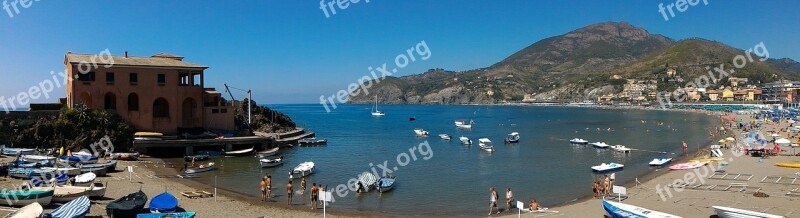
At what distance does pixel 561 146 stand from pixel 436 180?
1150 inches

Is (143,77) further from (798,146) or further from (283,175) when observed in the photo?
(798,146)

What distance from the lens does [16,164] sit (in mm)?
31062

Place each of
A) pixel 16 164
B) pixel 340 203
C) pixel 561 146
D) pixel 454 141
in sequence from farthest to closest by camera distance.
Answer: pixel 454 141
pixel 561 146
pixel 16 164
pixel 340 203

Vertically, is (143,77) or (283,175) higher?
(143,77)

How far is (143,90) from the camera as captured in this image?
154 feet

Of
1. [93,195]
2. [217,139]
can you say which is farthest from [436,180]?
[217,139]

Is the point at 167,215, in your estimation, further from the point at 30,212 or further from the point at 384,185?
the point at 384,185

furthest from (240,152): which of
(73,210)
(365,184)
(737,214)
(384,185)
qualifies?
(737,214)

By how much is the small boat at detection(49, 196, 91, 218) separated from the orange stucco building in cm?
2993

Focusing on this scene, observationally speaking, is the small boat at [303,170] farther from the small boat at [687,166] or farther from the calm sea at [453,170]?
the small boat at [687,166]

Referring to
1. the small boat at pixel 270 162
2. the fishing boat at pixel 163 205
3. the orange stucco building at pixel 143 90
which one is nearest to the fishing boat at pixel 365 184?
the fishing boat at pixel 163 205

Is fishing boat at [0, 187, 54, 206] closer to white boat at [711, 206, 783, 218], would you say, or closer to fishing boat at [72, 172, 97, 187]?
fishing boat at [72, 172, 97, 187]

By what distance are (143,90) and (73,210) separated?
31.6 meters

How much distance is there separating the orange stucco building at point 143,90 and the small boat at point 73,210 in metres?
29.9
